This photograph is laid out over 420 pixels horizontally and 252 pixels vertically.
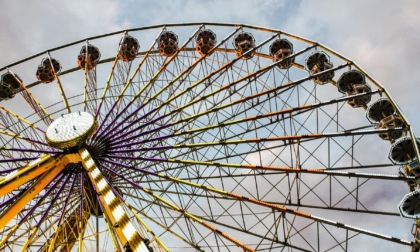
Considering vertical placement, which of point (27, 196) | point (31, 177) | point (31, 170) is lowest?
point (27, 196)

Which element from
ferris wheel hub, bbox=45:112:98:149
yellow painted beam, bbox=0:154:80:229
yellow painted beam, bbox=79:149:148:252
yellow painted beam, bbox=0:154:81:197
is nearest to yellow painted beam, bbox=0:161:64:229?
yellow painted beam, bbox=0:154:80:229

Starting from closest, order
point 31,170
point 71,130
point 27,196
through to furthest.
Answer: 1. point 27,196
2. point 31,170
3. point 71,130

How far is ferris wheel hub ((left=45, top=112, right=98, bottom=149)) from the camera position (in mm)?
16141

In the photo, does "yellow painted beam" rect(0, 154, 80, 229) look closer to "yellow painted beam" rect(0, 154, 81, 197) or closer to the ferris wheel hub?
"yellow painted beam" rect(0, 154, 81, 197)

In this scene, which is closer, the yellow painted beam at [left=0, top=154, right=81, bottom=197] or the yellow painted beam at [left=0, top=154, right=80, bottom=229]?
the yellow painted beam at [left=0, top=154, right=80, bottom=229]

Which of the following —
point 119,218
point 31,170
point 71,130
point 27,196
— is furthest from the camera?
point 71,130

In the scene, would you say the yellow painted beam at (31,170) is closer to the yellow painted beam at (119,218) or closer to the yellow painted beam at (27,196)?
the yellow painted beam at (27,196)

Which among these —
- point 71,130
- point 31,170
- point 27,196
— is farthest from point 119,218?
point 71,130

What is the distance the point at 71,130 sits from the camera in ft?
55.3

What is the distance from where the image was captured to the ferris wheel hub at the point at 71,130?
16141mm

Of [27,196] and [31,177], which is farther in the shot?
[31,177]

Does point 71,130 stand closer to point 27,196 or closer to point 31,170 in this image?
point 31,170

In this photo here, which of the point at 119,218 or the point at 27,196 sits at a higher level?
the point at 27,196

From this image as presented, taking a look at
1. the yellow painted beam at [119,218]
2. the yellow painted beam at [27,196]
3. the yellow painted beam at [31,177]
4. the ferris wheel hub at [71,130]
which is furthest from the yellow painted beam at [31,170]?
the yellow painted beam at [119,218]
